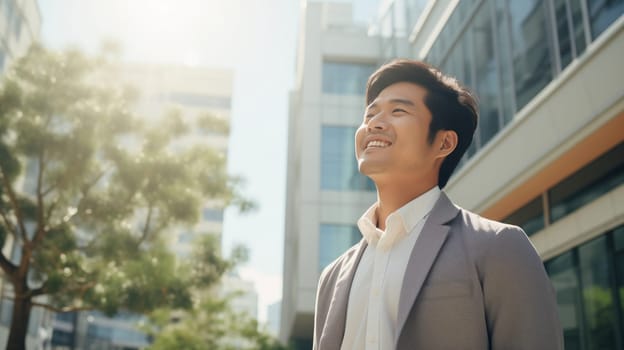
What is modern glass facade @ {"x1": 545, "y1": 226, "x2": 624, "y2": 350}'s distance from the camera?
9.16m

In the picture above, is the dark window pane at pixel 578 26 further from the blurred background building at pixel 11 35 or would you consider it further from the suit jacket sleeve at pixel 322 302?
the blurred background building at pixel 11 35

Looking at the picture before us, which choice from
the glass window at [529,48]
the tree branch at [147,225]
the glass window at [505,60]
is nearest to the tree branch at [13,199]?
the tree branch at [147,225]

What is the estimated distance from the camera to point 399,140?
2262mm

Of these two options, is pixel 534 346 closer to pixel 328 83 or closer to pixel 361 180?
pixel 361 180

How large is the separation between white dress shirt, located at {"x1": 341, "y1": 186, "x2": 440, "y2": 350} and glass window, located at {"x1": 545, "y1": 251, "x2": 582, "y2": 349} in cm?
859

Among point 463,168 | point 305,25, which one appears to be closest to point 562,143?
point 463,168

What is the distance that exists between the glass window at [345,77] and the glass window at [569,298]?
16386 millimetres

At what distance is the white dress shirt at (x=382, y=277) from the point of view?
2.05 meters

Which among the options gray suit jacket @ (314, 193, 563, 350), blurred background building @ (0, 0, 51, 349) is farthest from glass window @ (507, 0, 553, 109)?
blurred background building @ (0, 0, 51, 349)

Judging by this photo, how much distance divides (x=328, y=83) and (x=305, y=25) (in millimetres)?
2820

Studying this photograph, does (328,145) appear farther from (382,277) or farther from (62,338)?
(62,338)

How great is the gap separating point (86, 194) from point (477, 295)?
1279 cm

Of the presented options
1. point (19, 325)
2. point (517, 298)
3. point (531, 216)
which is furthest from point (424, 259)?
point (19, 325)

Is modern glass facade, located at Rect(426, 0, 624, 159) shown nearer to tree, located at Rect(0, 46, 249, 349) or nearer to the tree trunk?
tree, located at Rect(0, 46, 249, 349)
